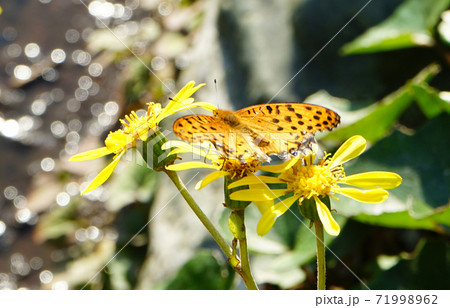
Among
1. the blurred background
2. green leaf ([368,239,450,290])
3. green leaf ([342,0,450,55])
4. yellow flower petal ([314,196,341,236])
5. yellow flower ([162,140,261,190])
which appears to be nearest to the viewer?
yellow flower petal ([314,196,341,236])

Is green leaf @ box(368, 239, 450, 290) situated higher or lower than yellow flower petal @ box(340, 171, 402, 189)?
lower

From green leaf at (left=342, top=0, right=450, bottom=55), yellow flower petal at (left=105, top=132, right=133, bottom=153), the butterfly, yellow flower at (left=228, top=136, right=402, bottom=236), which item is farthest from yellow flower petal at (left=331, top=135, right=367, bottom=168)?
green leaf at (left=342, top=0, right=450, bottom=55)

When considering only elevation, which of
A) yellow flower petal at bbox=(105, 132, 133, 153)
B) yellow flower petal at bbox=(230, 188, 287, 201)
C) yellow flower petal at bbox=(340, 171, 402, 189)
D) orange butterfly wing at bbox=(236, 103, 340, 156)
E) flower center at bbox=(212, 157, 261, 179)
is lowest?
yellow flower petal at bbox=(230, 188, 287, 201)

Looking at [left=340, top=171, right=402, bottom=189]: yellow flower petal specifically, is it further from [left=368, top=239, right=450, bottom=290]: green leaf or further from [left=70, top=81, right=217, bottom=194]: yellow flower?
[left=368, top=239, right=450, bottom=290]: green leaf

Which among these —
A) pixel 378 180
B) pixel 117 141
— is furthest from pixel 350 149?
pixel 117 141

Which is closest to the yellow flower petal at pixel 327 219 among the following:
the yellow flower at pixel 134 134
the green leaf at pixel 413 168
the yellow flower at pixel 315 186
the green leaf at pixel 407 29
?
the yellow flower at pixel 315 186

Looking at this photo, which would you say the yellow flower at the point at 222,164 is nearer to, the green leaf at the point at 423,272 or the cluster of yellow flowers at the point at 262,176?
the cluster of yellow flowers at the point at 262,176

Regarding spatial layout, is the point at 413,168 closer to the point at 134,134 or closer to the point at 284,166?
the point at 284,166
